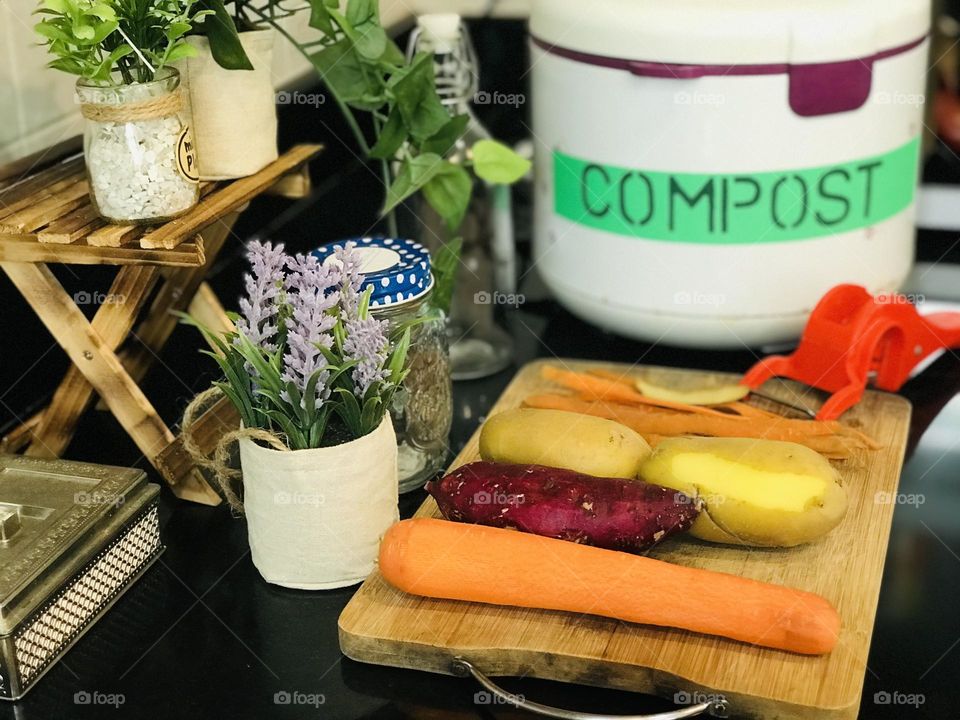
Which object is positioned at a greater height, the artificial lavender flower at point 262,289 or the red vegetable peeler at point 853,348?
the artificial lavender flower at point 262,289

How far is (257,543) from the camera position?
96 cm

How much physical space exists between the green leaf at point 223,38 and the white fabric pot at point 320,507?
305 mm

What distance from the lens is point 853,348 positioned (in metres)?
1.19

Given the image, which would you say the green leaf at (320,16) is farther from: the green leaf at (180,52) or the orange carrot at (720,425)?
the orange carrot at (720,425)

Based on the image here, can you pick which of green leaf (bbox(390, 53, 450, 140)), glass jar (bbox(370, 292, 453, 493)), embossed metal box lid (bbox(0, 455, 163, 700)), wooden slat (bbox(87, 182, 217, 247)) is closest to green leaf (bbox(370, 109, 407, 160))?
green leaf (bbox(390, 53, 450, 140))

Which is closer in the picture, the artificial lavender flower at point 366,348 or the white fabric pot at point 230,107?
the artificial lavender flower at point 366,348

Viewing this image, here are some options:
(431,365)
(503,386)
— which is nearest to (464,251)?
(503,386)

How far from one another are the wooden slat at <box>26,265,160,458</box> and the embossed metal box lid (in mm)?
107

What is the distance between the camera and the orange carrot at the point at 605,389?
119 cm

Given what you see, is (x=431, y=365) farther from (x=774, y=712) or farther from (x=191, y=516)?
(x=774, y=712)

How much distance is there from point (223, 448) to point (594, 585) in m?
0.31

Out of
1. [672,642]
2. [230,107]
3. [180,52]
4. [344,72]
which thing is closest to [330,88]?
[344,72]

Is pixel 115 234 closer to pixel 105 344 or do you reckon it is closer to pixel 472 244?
pixel 105 344

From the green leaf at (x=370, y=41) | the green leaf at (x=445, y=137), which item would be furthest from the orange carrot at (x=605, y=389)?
the green leaf at (x=370, y=41)
